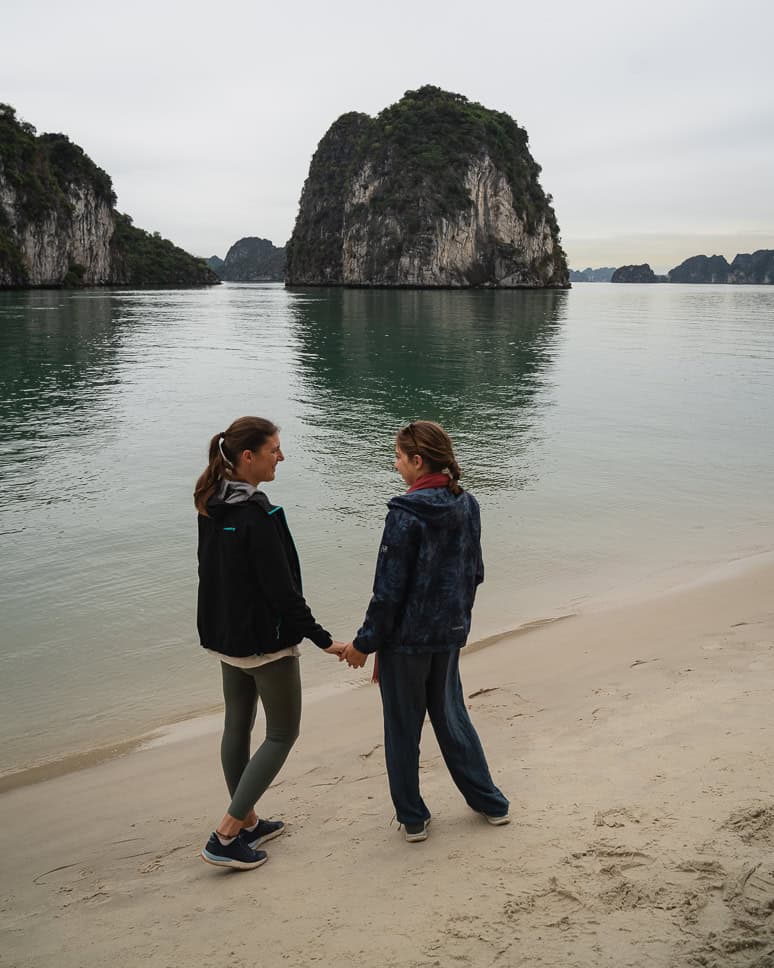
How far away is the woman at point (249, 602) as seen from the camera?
126 inches

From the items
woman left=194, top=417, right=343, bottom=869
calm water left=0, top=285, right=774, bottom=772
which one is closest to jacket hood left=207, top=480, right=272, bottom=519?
woman left=194, top=417, right=343, bottom=869

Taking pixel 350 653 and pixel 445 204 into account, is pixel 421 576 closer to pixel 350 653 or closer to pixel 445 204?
pixel 350 653

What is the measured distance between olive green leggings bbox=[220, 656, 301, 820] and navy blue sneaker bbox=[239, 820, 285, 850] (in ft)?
0.49

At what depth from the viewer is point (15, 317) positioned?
46.3 metres

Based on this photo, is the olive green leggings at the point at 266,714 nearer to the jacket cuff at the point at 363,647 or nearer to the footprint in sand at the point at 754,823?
the jacket cuff at the point at 363,647

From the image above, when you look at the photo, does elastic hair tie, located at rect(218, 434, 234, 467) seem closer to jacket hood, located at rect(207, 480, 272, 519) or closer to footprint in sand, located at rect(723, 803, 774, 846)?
jacket hood, located at rect(207, 480, 272, 519)

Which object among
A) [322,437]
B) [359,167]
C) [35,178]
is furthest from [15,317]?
[359,167]

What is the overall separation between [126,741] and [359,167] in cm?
15047

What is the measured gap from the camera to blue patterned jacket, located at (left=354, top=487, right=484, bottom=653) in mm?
3244

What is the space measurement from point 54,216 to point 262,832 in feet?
393

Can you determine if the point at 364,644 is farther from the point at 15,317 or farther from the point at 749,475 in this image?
the point at 15,317

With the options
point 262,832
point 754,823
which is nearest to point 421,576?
point 262,832

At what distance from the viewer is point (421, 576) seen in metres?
3.29

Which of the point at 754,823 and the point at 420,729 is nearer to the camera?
the point at 754,823
